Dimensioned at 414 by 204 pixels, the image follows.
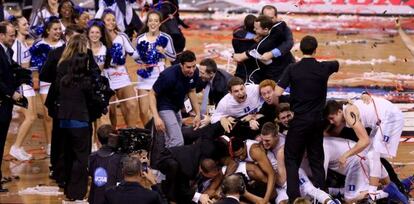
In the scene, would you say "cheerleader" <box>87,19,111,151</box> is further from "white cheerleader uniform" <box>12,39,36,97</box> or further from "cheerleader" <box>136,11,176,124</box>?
"white cheerleader uniform" <box>12,39,36,97</box>

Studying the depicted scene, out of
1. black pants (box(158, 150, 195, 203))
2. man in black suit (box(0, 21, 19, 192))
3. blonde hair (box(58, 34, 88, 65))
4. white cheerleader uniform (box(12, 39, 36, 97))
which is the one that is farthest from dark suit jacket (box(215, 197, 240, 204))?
white cheerleader uniform (box(12, 39, 36, 97))

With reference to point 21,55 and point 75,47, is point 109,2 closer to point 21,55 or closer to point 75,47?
point 21,55

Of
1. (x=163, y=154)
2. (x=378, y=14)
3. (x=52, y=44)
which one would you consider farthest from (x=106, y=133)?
(x=378, y=14)

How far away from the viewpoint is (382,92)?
16.2 m

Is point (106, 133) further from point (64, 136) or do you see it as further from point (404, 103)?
point (404, 103)

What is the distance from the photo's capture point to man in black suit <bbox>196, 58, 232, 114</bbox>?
12359 mm

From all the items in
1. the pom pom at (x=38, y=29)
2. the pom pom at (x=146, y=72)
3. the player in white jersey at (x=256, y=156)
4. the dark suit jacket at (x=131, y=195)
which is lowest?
the player in white jersey at (x=256, y=156)

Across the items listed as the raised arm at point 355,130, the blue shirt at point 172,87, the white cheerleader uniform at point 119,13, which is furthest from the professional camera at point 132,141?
the white cheerleader uniform at point 119,13

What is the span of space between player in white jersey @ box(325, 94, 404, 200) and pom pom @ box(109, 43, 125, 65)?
10.5 ft

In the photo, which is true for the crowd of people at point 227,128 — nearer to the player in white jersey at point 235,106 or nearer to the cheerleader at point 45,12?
the player in white jersey at point 235,106

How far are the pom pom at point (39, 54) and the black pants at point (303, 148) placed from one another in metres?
3.53

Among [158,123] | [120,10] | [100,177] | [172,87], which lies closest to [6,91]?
[158,123]

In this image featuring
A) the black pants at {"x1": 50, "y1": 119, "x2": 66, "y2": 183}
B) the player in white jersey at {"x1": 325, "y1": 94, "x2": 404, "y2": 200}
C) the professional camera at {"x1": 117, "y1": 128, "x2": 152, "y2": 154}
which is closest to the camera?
the professional camera at {"x1": 117, "y1": 128, "x2": 152, "y2": 154}

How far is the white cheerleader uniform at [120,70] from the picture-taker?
13680mm
